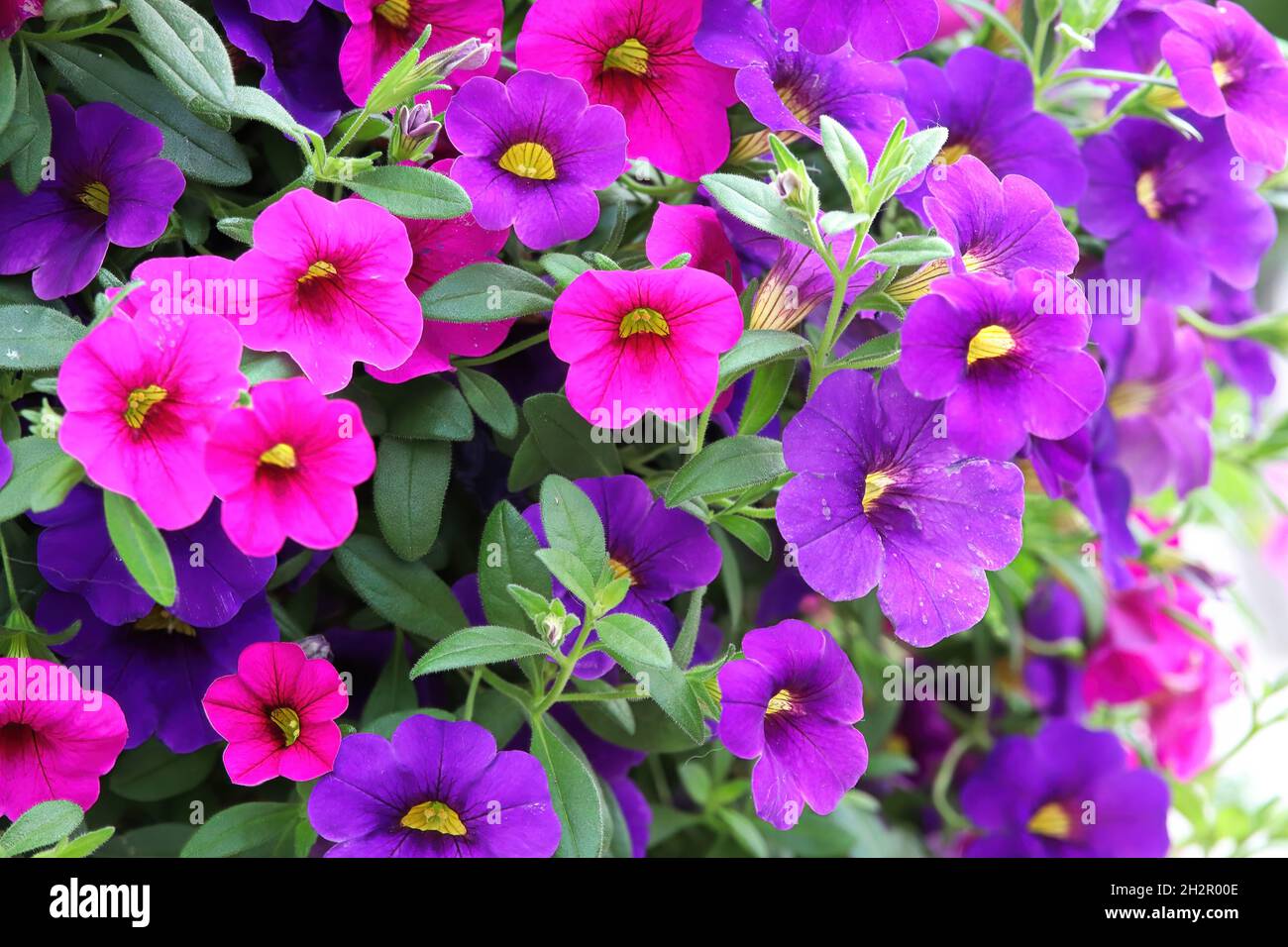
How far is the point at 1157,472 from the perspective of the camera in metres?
0.78

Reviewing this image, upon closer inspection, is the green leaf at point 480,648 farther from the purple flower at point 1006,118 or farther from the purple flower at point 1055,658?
the purple flower at point 1055,658

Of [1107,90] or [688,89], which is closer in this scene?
[688,89]

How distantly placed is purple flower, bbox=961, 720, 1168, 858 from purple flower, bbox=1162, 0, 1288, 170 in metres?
0.40

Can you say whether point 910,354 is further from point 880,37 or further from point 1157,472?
point 1157,472

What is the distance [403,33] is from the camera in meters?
0.57

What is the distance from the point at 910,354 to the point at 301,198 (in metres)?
0.25

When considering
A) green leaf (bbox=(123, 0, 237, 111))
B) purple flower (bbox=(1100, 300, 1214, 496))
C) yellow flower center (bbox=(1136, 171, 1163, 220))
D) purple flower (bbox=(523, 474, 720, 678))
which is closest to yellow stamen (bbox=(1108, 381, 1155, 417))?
purple flower (bbox=(1100, 300, 1214, 496))

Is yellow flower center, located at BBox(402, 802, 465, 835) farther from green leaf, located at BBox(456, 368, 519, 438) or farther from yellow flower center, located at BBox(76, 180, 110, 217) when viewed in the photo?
yellow flower center, located at BBox(76, 180, 110, 217)

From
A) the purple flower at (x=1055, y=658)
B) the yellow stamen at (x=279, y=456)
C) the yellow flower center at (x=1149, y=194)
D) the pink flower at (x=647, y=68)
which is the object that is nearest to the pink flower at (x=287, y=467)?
the yellow stamen at (x=279, y=456)

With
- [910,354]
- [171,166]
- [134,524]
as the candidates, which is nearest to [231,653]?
[134,524]

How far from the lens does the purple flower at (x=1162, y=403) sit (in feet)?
2.49

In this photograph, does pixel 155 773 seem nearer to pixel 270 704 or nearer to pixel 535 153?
pixel 270 704

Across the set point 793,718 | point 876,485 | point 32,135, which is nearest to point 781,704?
point 793,718

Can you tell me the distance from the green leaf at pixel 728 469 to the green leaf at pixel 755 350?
1.2 inches
